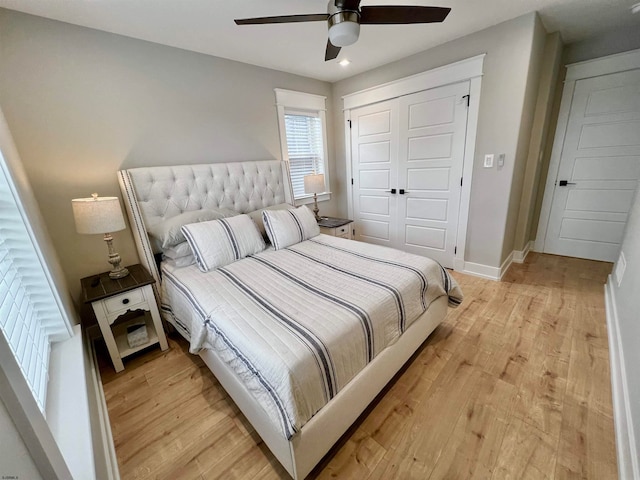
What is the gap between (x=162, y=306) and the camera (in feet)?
6.95

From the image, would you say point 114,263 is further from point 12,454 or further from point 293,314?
point 12,454

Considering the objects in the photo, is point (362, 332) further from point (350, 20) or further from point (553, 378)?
point (350, 20)

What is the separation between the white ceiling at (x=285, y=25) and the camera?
1.71m

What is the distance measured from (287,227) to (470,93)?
2275 mm

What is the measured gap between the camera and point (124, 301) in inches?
70.8

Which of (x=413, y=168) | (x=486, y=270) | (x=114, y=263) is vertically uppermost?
(x=413, y=168)

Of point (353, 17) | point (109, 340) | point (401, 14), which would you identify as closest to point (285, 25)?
point (353, 17)

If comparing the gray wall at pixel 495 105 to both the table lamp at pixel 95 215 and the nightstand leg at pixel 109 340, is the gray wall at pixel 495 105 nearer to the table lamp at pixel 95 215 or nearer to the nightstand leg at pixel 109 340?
the table lamp at pixel 95 215

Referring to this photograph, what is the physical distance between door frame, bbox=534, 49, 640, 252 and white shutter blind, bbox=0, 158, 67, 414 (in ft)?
15.8

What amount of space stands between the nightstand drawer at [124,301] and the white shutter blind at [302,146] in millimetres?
2042

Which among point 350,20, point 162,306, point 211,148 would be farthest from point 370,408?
point 211,148

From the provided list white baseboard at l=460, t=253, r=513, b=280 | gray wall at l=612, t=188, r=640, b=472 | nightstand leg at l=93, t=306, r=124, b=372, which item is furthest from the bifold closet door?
nightstand leg at l=93, t=306, r=124, b=372

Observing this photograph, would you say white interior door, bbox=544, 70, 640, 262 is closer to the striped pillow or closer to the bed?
the bed

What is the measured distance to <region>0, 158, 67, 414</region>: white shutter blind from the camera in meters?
1.03
